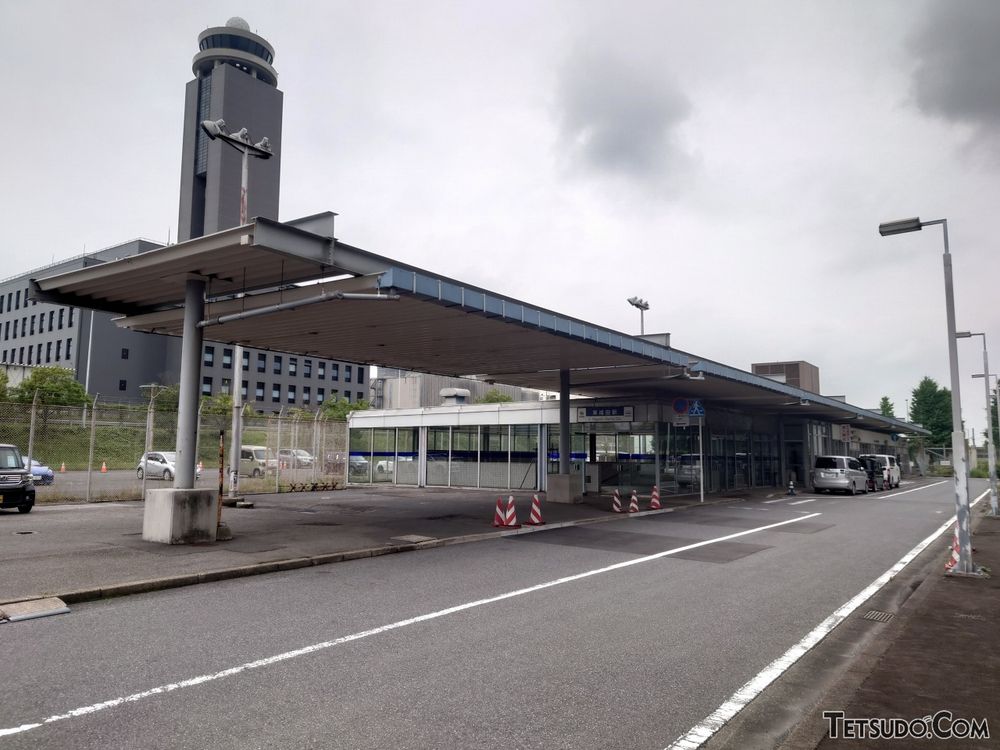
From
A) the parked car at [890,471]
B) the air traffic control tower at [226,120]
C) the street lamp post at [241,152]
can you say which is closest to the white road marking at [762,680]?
the street lamp post at [241,152]

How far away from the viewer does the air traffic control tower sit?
86.0m

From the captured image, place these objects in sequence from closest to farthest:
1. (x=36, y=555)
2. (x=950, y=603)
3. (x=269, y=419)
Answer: (x=950, y=603)
(x=36, y=555)
(x=269, y=419)

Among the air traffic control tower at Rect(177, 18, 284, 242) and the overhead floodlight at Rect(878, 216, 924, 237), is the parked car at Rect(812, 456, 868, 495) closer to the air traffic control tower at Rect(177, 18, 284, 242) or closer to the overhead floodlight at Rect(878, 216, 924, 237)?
the overhead floodlight at Rect(878, 216, 924, 237)

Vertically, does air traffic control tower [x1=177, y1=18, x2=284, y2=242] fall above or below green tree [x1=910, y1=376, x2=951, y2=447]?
above

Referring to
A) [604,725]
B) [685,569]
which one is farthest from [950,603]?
[604,725]

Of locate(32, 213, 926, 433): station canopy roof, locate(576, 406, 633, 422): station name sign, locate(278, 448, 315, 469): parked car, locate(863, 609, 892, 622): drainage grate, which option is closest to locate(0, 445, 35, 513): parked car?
locate(32, 213, 926, 433): station canopy roof

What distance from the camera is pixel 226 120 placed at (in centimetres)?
9156

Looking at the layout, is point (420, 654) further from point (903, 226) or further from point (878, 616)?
point (903, 226)

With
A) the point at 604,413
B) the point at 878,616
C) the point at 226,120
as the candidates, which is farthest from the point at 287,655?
the point at 226,120

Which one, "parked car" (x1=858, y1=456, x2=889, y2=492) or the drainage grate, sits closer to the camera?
the drainage grate

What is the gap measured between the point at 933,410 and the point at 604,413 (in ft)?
319

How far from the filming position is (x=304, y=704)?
4.98 metres

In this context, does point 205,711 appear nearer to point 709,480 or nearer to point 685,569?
point 685,569

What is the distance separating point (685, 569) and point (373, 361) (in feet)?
44.6
